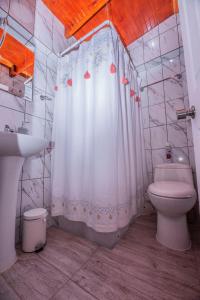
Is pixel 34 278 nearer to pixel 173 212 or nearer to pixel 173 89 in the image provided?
pixel 173 212

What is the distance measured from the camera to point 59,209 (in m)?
1.17

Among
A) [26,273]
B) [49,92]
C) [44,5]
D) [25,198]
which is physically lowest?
[26,273]

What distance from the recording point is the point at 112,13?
1.62 m

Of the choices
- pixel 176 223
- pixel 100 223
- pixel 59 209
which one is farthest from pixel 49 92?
pixel 176 223

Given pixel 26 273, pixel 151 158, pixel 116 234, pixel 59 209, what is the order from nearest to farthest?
pixel 26 273 → pixel 116 234 → pixel 59 209 → pixel 151 158

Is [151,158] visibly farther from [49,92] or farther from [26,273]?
[26,273]

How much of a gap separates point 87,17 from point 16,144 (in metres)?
1.80

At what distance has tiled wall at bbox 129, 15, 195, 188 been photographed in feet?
4.99

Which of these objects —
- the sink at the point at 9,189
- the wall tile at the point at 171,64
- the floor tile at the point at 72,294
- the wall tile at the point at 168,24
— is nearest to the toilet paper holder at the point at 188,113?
the sink at the point at 9,189

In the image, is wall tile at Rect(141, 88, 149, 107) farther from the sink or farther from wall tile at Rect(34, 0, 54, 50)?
the sink

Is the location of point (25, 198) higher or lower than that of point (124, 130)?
lower

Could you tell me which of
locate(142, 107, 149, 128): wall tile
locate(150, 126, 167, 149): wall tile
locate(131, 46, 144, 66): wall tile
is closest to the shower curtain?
locate(150, 126, 167, 149): wall tile

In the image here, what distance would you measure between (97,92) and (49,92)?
64cm

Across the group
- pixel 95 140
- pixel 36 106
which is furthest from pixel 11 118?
pixel 95 140
